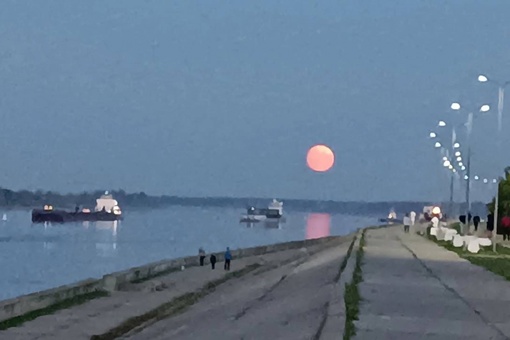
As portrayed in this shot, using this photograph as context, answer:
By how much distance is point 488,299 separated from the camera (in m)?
29.9

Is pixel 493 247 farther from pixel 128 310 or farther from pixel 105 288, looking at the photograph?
pixel 128 310

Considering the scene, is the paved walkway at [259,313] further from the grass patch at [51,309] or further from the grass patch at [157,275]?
the grass patch at [157,275]

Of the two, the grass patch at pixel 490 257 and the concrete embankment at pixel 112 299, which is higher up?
the grass patch at pixel 490 257

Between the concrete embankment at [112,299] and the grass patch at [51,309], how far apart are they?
0.18 feet

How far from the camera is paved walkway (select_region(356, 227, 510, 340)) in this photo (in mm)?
21375

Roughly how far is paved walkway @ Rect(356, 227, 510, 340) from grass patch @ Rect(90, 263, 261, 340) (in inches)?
173

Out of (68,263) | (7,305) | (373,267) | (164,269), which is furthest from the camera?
(68,263)

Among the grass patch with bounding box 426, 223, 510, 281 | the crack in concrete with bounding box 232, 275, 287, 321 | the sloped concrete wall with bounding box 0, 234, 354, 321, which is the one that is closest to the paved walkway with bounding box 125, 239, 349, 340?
the crack in concrete with bounding box 232, 275, 287, 321

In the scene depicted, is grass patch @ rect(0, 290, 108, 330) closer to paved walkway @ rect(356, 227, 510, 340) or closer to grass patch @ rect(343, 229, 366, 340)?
grass patch @ rect(343, 229, 366, 340)

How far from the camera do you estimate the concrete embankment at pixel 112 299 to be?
22266mm

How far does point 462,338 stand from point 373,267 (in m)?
23.1

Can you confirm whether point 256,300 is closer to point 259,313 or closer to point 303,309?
point 259,313

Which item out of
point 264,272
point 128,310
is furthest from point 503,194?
point 128,310

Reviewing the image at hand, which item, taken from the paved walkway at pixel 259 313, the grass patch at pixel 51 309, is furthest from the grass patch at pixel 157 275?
the grass patch at pixel 51 309
